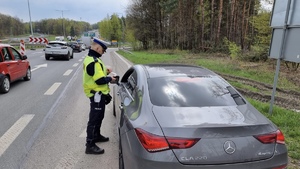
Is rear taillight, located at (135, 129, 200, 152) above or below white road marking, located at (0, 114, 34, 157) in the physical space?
above

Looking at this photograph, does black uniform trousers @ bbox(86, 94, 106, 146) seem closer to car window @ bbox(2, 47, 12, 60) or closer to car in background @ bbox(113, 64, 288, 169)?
car in background @ bbox(113, 64, 288, 169)

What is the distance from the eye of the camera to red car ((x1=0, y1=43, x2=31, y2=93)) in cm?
825

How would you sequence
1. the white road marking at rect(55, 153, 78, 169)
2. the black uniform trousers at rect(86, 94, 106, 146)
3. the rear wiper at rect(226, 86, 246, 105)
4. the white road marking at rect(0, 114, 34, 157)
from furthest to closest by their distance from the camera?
the white road marking at rect(0, 114, 34, 157) < the black uniform trousers at rect(86, 94, 106, 146) < the white road marking at rect(55, 153, 78, 169) < the rear wiper at rect(226, 86, 246, 105)

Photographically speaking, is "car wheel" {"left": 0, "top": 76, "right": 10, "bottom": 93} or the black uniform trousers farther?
"car wheel" {"left": 0, "top": 76, "right": 10, "bottom": 93}

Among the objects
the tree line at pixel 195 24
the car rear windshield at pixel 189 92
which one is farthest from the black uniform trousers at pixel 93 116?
the tree line at pixel 195 24

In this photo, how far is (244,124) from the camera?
7.80 feet

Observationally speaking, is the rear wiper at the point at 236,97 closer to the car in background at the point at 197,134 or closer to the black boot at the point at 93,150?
the car in background at the point at 197,134

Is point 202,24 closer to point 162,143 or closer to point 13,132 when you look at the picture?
point 13,132

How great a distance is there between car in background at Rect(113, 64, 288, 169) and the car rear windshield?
1 centimetres

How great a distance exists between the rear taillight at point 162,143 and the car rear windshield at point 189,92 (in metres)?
0.57

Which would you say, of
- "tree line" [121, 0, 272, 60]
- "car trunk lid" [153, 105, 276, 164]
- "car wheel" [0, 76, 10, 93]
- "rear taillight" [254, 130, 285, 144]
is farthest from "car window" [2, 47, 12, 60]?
"tree line" [121, 0, 272, 60]

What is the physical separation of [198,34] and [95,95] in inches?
1141

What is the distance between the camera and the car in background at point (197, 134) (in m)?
2.17


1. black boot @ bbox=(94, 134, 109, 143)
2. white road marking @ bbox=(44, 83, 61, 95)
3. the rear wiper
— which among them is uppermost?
the rear wiper
